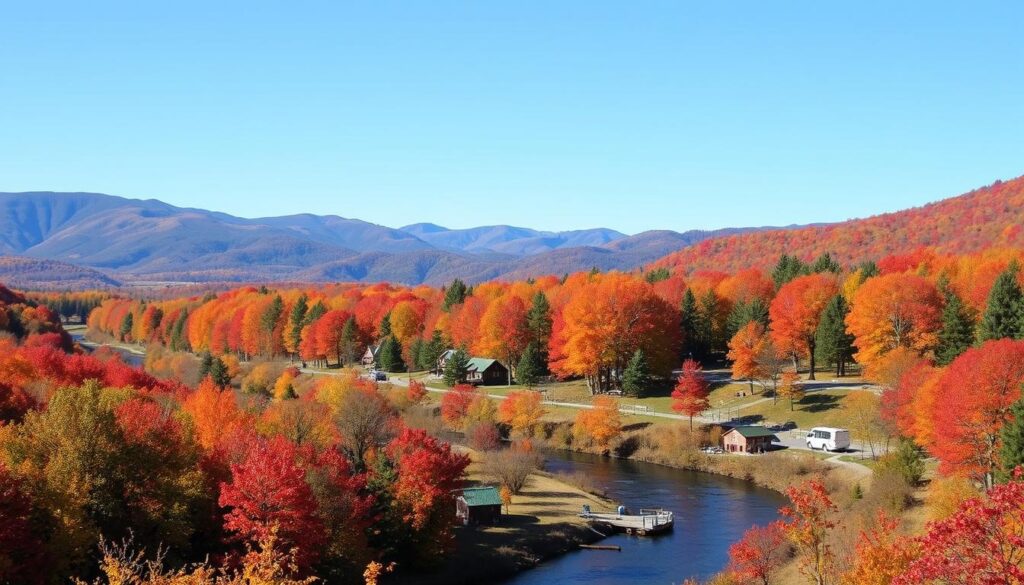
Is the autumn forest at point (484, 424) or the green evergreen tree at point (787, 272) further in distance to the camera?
the green evergreen tree at point (787, 272)

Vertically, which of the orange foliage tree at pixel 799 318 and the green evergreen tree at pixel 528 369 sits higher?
the orange foliage tree at pixel 799 318

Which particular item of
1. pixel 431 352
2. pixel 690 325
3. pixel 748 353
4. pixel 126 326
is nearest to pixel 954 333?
pixel 748 353

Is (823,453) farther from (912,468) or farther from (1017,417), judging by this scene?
(1017,417)

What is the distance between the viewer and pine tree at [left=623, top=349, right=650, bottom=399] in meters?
91.4

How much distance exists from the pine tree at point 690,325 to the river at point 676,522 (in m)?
32.6

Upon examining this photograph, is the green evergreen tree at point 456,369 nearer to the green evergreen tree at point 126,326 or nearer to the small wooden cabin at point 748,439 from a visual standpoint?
the small wooden cabin at point 748,439

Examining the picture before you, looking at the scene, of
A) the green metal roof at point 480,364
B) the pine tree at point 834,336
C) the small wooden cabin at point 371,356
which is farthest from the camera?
the small wooden cabin at point 371,356

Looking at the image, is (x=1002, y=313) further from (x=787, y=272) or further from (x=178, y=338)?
(x=178, y=338)

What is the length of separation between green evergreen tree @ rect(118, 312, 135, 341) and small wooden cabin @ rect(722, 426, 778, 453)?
490ft

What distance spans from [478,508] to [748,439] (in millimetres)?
27845

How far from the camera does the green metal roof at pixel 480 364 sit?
108400 millimetres

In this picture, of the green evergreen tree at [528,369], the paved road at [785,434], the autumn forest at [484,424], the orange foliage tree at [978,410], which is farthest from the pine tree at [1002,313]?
the green evergreen tree at [528,369]

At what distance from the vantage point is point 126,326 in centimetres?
19012

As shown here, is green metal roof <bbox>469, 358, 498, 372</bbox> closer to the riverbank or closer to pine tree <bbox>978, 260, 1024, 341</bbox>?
the riverbank
